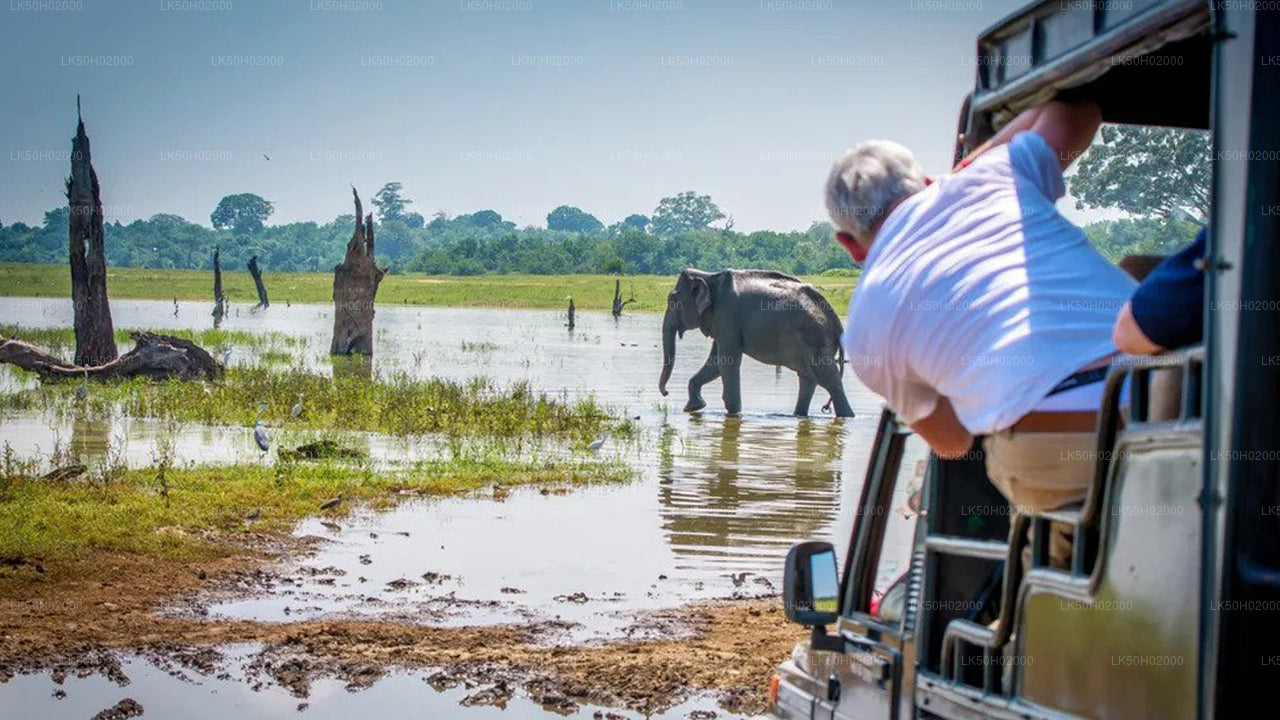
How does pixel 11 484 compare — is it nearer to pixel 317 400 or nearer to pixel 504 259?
pixel 317 400

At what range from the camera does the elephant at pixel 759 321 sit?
27.1m

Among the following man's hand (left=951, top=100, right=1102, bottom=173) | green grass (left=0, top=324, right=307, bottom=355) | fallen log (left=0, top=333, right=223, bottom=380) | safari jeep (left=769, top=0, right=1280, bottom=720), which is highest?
man's hand (left=951, top=100, right=1102, bottom=173)

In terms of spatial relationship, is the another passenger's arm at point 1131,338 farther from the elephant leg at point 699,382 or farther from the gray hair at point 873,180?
the elephant leg at point 699,382

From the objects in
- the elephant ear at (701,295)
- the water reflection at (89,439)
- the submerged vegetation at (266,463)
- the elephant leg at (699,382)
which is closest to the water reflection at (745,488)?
the submerged vegetation at (266,463)

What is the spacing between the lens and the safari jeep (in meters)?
2.96

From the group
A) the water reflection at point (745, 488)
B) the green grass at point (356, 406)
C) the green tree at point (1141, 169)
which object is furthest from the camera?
the green grass at point (356, 406)

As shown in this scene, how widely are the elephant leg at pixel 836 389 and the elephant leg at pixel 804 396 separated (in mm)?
178

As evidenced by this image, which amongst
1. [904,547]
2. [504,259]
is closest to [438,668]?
[904,547]

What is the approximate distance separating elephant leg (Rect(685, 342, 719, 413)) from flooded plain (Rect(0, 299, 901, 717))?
23 centimetres

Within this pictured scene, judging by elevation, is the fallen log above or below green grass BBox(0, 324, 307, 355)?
above

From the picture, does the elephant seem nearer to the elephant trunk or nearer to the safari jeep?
the elephant trunk

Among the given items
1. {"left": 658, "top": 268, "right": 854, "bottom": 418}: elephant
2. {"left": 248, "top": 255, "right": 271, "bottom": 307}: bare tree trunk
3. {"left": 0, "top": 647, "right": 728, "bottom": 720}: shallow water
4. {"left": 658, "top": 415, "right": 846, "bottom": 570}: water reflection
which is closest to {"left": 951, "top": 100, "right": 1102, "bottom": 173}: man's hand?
{"left": 0, "top": 647, "right": 728, "bottom": 720}: shallow water

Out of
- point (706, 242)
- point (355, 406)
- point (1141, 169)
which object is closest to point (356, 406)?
point (355, 406)

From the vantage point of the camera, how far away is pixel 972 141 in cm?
455
